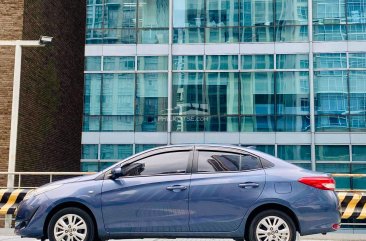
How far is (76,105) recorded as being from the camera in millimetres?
24219

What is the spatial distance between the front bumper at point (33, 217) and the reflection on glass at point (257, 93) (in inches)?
545

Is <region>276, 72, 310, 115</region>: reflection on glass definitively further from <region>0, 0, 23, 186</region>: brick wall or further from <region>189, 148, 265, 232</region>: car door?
<region>189, 148, 265, 232</region>: car door

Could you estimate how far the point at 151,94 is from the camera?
21141 mm

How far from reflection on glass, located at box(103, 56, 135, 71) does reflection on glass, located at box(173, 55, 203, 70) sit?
1.81 m

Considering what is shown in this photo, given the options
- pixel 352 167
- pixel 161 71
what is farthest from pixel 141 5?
pixel 352 167

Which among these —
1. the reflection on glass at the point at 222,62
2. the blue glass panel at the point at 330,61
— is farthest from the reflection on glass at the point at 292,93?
the reflection on glass at the point at 222,62

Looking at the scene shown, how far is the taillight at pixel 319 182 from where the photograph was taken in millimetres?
7312

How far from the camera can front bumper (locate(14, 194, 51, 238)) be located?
747 centimetres

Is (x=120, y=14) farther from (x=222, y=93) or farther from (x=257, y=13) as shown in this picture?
(x=257, y=13)

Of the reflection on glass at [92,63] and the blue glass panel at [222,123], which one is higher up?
the reflection on glass at [92,63]

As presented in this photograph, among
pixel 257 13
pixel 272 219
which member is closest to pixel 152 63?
pixel 257 13

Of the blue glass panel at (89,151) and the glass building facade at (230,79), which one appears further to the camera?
the blue glass panel at (89,151)

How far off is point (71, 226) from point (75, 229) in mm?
74

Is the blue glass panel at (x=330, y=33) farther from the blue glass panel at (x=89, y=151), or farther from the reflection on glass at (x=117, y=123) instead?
the blue glass panel at (x=89, y=151)
